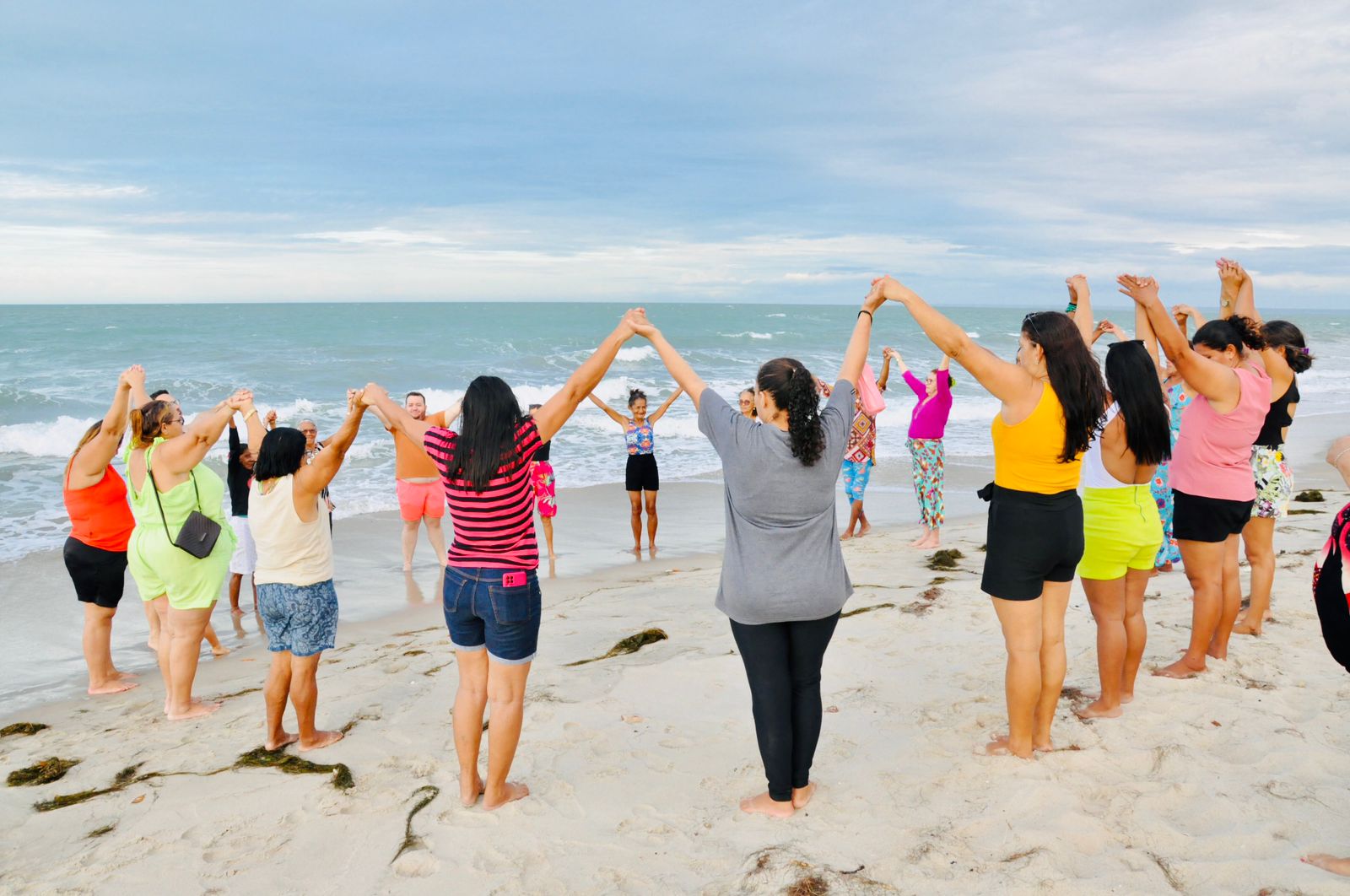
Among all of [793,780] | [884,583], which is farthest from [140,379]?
[884,583]

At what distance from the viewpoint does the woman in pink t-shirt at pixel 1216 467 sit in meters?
4.26

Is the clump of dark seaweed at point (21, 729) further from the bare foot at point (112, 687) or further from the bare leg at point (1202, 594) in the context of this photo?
the bare leg at point (1202, 594)

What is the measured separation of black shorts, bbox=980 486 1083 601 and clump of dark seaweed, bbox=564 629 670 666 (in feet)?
9.31

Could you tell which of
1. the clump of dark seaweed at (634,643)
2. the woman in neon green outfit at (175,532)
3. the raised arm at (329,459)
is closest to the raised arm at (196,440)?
the woman in neon green outfit at (175,532)

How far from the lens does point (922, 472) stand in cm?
861

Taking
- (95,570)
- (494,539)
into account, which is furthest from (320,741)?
(95,570)

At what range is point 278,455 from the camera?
4.13 m

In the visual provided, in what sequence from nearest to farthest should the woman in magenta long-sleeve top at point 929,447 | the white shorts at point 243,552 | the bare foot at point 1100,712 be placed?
1. the bare foot at point 1100,712
2. the white shorts at point 243,552
3. the woman in magenta long-sleeve top at point 929,447

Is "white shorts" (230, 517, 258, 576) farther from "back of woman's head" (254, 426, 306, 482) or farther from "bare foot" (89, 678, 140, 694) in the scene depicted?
"back of woman's head" (254, 426, 306, 482)

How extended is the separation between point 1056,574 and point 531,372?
26931 mm

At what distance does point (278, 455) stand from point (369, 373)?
82.1ft

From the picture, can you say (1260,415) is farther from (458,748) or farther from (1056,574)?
(458,748)

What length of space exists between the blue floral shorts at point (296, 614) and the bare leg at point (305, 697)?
0.05 metres

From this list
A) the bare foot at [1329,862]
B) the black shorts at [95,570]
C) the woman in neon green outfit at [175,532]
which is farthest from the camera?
the black shorts at [95,570]
